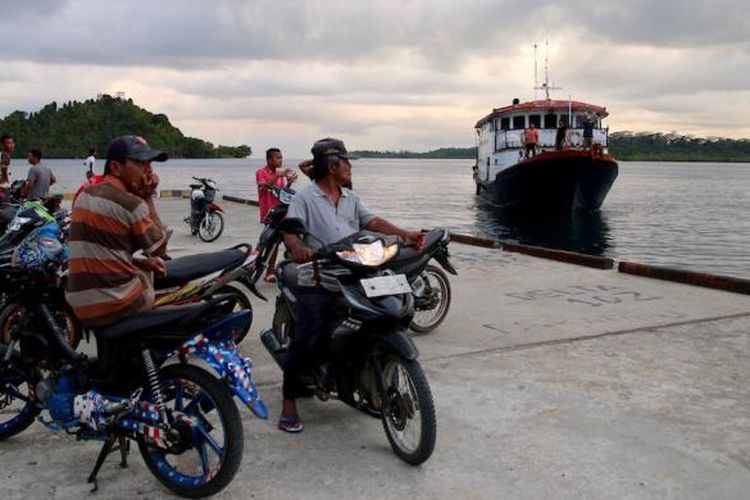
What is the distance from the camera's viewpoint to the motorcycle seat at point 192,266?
4.38 metres

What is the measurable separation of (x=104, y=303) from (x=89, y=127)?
13298 cm

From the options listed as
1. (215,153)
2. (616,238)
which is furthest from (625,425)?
(215,153)

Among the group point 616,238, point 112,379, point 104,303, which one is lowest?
point 616,238

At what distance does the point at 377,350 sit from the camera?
3473 mm

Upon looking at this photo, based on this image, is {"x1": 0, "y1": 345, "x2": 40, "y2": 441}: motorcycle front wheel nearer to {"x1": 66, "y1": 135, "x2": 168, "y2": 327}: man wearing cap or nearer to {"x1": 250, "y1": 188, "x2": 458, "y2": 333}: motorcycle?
{"x1": 66, "y1": 135, "x2": 168, "y2": 327}: man wearing cap

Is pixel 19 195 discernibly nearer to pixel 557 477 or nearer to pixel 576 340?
pixel 576 340

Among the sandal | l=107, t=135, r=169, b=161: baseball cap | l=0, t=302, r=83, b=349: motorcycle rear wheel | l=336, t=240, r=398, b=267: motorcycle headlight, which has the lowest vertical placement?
the sandal

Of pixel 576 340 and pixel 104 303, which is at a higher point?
pixel 104 303

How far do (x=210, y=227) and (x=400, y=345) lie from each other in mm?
9299

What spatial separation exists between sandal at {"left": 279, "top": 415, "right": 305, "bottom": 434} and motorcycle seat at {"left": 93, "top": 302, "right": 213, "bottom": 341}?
995 mm

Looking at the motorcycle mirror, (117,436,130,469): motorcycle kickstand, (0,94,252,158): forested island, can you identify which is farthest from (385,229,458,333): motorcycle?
(0,94,252,158): forested island

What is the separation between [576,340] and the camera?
215 inches

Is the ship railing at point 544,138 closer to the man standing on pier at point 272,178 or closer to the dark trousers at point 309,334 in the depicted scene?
the man standing on pier at point 272,178

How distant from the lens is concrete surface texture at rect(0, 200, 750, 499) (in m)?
3.13
